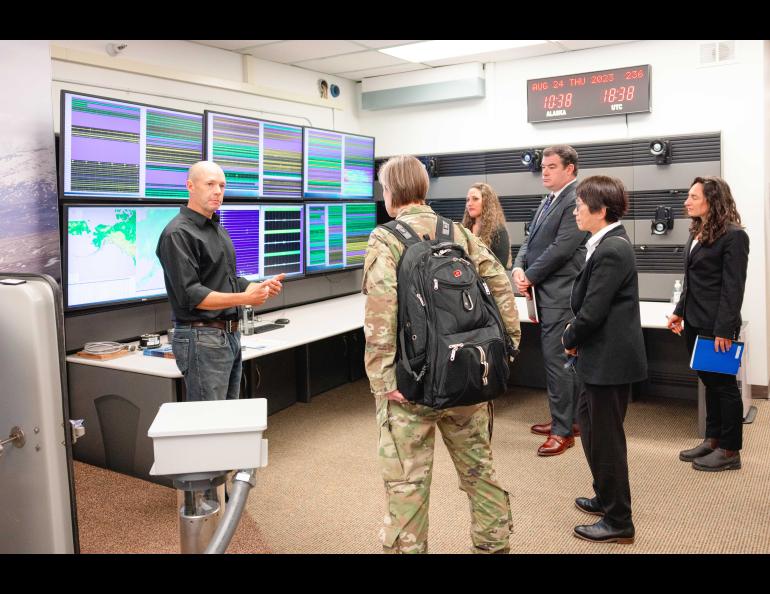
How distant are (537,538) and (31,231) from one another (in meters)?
2.62

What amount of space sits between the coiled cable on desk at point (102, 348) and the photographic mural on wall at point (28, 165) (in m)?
0.39

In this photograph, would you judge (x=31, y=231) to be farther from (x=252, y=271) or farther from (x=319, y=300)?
(x=319, y=300)

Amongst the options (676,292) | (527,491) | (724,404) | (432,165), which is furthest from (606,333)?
(432,165)

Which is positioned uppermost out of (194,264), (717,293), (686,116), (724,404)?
(686,116)

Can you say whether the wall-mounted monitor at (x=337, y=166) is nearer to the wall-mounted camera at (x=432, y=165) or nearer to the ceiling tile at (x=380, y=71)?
the wall-mounted camera at (x=432, y=165)

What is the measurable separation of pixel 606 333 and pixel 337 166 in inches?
122

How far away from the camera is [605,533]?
271 cm

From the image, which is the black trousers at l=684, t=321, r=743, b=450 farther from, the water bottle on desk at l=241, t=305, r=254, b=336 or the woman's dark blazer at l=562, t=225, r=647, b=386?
the water bottle on desk at l=241, t=305, r=254, b=336

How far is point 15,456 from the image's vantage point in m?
1.42

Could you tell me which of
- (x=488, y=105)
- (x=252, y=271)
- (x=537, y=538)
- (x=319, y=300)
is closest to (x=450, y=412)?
(x=537, y=538)

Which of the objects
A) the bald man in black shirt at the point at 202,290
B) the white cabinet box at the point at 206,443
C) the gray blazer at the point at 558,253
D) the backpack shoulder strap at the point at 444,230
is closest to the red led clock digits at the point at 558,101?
the gray blazer at the point at 558,253

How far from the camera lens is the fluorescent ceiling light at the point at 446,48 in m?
4.85

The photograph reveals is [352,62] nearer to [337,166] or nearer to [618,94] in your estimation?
[337,166]

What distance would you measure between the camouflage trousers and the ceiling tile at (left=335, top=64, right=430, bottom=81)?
4.01 m
